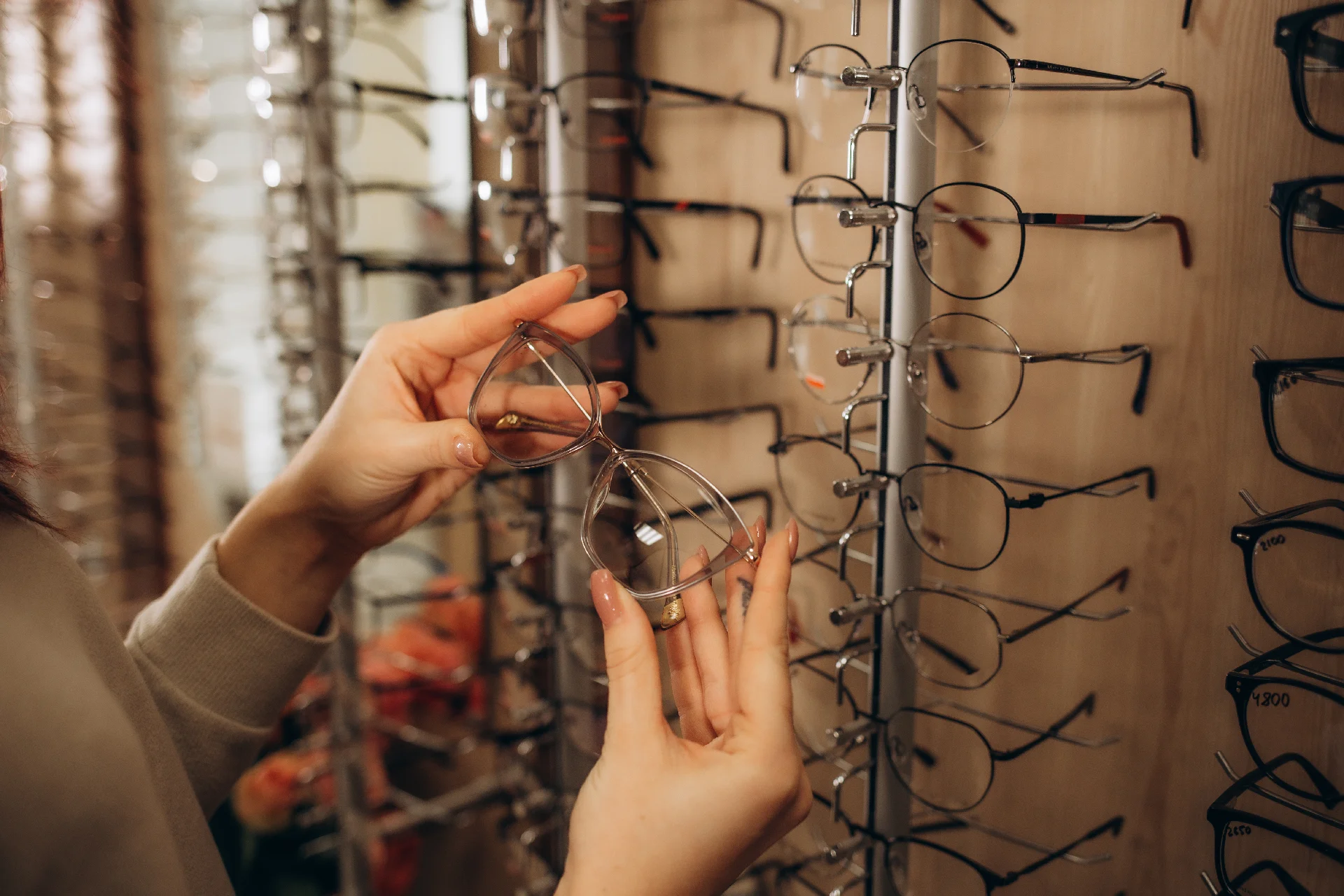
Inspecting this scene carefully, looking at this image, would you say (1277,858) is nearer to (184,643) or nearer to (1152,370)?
(1152,370)

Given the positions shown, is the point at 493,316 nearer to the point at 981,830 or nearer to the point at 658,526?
the point at 658,526

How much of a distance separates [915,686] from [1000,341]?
0.32 metres

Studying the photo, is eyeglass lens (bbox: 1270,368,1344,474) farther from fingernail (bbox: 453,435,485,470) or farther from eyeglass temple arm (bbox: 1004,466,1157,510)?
fingernail (bbox: 453,435,485,470)

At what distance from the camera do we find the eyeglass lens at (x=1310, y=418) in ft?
2.33

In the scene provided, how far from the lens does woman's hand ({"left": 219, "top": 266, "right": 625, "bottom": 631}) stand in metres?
0.80

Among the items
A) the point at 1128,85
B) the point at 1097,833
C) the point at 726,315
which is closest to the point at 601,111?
the point at 726,315

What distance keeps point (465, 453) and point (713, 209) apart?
1.58ft

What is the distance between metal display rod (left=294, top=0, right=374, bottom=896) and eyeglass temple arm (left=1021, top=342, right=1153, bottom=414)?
39.2 inches

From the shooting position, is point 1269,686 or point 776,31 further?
point 776,31

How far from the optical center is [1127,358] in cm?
79

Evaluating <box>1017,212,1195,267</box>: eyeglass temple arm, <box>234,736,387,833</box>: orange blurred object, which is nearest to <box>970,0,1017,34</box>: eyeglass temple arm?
<box>1017,212,1195,267</box>: eyeglass temple arm

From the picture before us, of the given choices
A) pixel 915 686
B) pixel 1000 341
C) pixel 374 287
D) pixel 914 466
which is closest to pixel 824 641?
pixel 915 686

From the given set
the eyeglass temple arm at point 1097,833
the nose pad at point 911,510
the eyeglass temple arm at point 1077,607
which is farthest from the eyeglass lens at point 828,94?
the eyeglass temple arm at point 1097,833

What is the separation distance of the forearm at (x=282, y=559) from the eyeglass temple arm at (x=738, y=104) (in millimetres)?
578
